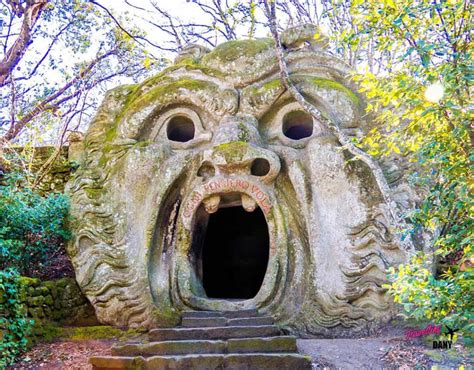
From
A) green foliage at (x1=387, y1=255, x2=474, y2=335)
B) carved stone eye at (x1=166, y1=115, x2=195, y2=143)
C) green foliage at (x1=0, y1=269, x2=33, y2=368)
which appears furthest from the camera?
carved stone eye at (x1=166, y1=115, x2=195, y2=143)

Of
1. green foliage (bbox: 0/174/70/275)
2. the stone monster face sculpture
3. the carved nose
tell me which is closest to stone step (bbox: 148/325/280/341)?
the stone monster face sculpture

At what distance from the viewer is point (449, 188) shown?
392 cm

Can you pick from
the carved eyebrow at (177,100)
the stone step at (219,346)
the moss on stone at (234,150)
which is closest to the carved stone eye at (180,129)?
the carved eyebrow at (177,100)

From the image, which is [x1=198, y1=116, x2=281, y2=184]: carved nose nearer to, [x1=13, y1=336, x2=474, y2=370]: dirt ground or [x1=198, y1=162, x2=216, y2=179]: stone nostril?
[x1=198, y1=162, x2=216, y2=179]: stone nostril

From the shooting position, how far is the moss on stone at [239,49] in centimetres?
687

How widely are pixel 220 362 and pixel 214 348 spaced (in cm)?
24

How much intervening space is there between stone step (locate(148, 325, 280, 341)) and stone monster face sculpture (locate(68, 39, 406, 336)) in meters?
0.74

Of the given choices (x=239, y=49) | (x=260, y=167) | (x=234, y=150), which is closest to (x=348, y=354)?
(x=260, y=167)

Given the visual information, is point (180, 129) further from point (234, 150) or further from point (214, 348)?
point (214, 348)

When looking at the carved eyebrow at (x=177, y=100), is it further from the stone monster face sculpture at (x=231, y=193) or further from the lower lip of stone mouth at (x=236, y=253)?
the lower lip of stone mouth at (x=236, y=253)

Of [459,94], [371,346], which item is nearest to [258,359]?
[371,346]

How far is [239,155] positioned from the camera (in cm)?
612

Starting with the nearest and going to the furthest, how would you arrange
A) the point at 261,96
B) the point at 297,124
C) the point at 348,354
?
the point at 348,354 → the point at 261,96 → the point at 297,124

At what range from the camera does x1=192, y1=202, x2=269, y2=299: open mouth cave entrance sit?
29.6 feet
